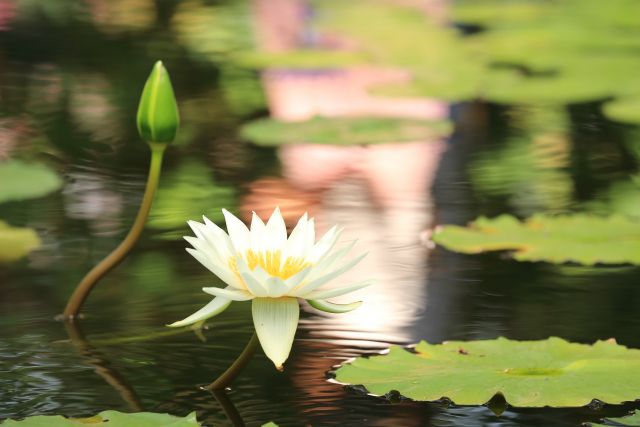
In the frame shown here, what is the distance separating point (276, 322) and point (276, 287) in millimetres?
57

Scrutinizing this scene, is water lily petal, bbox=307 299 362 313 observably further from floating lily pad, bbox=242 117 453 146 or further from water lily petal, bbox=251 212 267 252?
floating lily pad, bbox=242 117 453 146

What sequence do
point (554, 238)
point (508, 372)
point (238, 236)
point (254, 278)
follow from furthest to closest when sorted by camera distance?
1. point (554, 238)
2. point (508, 372)
3. point (238, 236)
4. point (254, 278)

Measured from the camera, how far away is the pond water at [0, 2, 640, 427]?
1.71 m

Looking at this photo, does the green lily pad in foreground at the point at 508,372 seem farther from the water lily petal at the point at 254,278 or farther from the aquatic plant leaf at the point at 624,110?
the aquatic plant leaf at the point at 624,110

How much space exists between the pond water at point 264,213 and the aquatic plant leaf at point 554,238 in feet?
0.08

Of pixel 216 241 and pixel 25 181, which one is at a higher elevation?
pixel 25 181

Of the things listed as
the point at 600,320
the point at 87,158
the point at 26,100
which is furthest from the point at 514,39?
the point at 600,320

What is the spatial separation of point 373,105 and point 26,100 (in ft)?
3.55

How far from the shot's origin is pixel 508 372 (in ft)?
5.57

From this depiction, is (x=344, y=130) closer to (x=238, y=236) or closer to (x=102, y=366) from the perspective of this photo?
(x=102, y=366)

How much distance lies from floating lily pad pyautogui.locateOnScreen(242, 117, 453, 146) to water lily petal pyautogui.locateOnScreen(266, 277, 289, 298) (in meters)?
2.23

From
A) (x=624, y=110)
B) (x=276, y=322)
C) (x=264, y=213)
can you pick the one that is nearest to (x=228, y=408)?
(x=276, y=322)

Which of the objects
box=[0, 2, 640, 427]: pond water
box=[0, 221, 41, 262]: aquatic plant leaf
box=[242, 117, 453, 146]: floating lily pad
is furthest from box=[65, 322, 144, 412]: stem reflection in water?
box=[242, 117, 453, 146]: floating lily pad

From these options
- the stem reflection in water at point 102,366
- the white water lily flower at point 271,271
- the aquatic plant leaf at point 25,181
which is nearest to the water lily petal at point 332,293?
the white water lily flower at point 271,271
